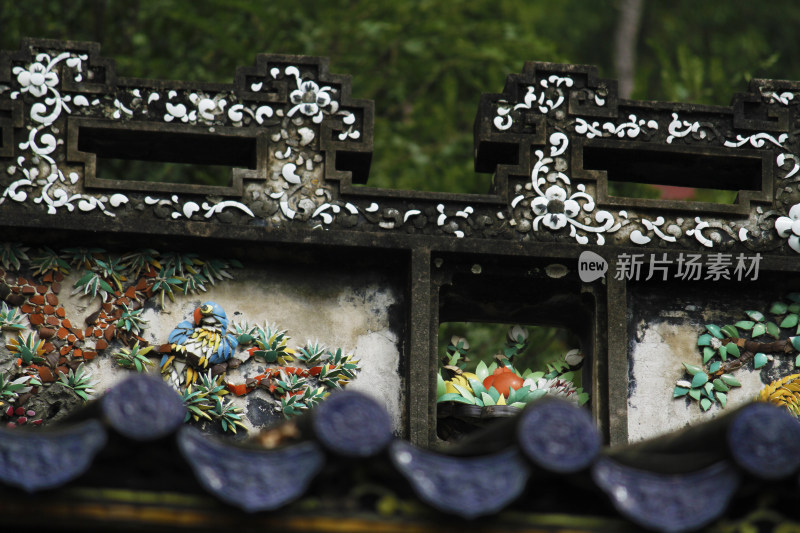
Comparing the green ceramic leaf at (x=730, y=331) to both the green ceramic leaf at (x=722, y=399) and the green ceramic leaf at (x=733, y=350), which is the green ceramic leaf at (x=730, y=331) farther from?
the green ceramic leaf at (x=722, y=399)

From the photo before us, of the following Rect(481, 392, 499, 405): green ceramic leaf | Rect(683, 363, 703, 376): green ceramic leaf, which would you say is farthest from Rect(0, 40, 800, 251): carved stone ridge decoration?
Rect(481, 392, 499, 405): green ceramic leaf

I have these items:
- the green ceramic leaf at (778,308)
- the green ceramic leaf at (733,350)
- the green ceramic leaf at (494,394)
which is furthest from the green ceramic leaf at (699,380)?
the green ceramic leaf at (494,394)

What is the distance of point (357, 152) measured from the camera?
26.6 ft

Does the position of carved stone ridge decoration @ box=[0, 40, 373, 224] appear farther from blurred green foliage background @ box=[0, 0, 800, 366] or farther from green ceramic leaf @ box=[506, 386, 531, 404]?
blurred green foliage background @ box=[0, 0, 800, 366]

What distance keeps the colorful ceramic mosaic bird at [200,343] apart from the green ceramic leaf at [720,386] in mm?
2806

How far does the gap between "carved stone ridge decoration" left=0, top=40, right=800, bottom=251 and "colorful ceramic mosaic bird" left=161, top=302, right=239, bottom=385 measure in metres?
0.57

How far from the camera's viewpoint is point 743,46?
Result: 2062 centimetres

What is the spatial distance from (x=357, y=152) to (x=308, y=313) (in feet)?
3.45

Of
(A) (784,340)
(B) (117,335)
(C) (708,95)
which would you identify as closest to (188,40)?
(C) (708,95)

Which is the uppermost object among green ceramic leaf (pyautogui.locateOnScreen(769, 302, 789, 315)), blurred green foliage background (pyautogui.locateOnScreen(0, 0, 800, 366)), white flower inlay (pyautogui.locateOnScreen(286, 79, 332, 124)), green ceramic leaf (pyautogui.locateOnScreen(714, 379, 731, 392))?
blurred green foliage background (pyautogui.locateOnScreen(0, 0, 800, 366))

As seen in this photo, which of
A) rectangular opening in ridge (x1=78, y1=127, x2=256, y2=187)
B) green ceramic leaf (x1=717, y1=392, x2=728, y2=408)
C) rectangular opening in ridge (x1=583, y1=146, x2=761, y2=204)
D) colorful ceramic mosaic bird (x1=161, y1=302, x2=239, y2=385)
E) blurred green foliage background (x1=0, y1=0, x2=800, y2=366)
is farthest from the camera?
blurred green foliage background (x1=0, y1=0, x2=800, y2=366)

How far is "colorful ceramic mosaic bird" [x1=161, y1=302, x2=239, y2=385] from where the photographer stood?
7.56m

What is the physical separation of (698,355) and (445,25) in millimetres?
8836

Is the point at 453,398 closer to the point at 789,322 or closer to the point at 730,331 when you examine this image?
the point at 730,331
